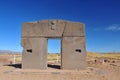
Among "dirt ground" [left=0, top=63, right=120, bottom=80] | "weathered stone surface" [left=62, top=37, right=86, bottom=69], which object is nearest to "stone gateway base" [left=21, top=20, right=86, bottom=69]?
"weathered stone surface" [left=62, top=37, right=86, bottom=69]

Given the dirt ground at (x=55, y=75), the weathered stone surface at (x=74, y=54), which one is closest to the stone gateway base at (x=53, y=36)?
the weathered stone surface at (x=74, y=54)

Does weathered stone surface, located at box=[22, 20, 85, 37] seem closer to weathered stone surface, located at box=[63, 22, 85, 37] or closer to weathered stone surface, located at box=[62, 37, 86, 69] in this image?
weathered stone surface, located at box=[63, 22, 85, 37]

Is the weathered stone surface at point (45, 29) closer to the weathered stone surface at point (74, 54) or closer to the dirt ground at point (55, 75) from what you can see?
the weathered stone surface at point (74, 54)

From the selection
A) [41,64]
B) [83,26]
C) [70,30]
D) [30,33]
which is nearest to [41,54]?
[41,64]

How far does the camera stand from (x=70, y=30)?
1596cm

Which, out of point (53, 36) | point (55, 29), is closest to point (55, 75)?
point (53, 36)

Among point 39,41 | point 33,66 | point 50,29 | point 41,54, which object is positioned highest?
point 50,29

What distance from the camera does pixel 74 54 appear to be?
15.8 m

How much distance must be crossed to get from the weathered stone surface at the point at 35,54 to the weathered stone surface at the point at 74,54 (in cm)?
162

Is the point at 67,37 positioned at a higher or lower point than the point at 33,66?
higher

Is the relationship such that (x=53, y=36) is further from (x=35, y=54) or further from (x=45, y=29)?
(x=35, y=54)

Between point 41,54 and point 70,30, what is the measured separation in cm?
305

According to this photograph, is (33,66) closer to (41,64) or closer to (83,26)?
(41,64)

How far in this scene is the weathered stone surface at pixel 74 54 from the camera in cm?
1574
